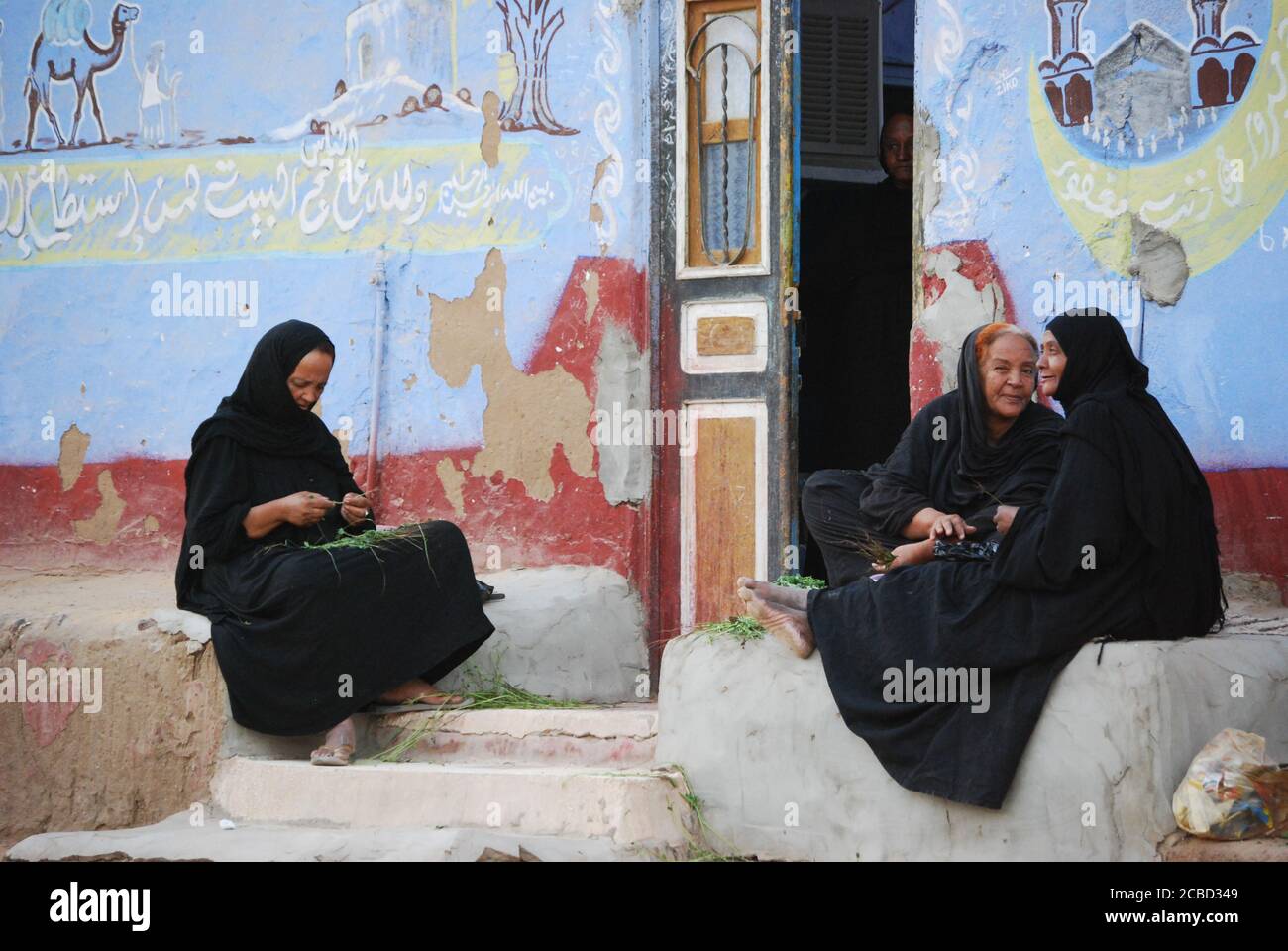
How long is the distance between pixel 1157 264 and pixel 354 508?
124 inches

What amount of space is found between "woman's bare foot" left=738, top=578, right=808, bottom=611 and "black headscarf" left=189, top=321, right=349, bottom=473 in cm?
192

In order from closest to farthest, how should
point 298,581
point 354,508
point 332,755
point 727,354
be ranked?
point 332,755, point 298,581, point 354,508, point 727,354

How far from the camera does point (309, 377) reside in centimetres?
622

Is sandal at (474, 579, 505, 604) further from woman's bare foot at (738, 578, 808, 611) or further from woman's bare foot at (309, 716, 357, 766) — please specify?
woman's bare foot at (738, 578, 808, 611)

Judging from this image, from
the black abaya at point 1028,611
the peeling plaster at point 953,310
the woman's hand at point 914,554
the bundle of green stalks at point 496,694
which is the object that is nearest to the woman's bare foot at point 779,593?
the woman's hand at point 914,554

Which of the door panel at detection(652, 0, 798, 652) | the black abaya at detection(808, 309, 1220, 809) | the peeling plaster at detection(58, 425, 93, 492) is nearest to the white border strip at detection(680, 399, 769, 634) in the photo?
the door panel at detection(652, 0, 798, 652)

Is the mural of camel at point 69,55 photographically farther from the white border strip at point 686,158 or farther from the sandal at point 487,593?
the sandal at point 487,593

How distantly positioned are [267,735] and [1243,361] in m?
3.79

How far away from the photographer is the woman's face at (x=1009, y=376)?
18.5 feet

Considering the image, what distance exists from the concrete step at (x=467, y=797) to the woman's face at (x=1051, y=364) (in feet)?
5.55

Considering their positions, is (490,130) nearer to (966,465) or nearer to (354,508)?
(354,508)

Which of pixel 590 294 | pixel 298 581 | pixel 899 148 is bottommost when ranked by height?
pixel 298 581

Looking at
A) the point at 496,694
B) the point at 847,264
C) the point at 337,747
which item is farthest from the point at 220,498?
the point at 847,264

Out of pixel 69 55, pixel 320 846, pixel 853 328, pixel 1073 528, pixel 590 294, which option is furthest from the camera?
pixel 853 328
